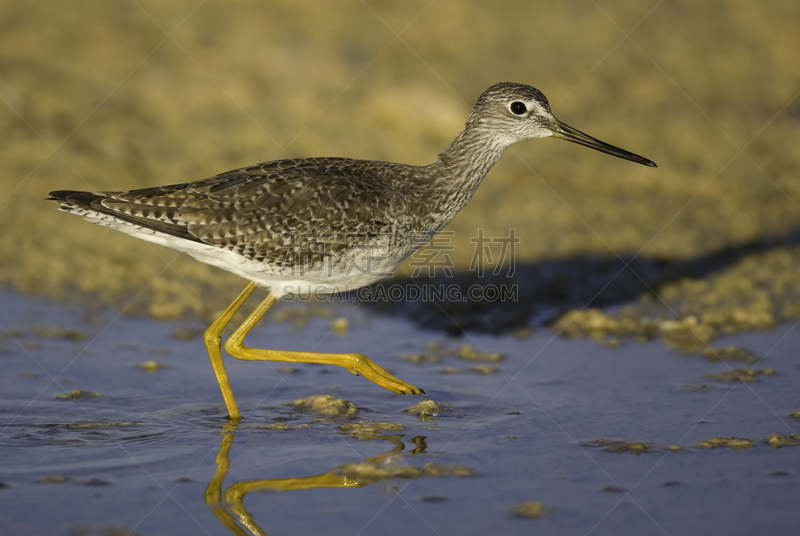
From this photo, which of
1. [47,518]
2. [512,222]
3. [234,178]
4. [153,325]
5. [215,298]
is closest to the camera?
[47,518]

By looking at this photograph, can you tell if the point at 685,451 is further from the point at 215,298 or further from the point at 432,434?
the point at 215,298

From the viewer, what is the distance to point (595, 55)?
16.6 metres

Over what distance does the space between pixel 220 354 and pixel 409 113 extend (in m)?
7.51

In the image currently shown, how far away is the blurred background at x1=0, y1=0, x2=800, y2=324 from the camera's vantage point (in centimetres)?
1170

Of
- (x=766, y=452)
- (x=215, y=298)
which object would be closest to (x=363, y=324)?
(x=215, y=298)

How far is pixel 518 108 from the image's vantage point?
340 inches

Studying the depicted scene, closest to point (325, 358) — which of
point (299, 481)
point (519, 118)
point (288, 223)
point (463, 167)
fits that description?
point (288, 223)

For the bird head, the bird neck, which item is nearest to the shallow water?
the bird neck

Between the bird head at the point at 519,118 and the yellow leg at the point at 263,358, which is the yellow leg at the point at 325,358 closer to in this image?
the yellow leg at the point at 263,358

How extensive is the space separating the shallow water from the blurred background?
1.76 meters

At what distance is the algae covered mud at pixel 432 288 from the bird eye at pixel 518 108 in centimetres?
259

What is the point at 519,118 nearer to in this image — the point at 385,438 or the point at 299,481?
the point at 385,438

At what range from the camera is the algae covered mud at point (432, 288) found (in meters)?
5.86

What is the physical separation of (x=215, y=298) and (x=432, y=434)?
14.8ft
